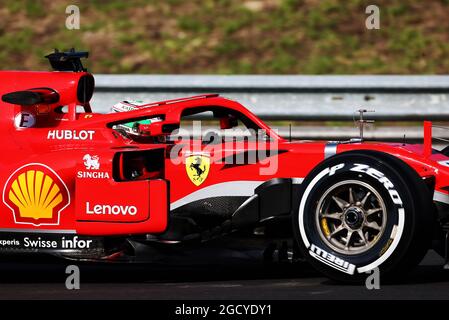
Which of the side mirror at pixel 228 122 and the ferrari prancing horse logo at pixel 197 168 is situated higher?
the side mirror at pixel 228 122

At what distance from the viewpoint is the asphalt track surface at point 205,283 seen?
20.0 feet

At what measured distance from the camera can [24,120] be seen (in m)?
7.34

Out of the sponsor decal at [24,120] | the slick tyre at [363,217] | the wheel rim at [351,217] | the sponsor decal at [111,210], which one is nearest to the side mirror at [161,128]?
the sponsor decal at [111,210]

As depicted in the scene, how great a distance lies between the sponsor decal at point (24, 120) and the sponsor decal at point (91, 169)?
640 millimetres

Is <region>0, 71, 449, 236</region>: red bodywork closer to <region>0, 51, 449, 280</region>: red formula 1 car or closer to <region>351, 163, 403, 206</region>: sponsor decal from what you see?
<region>0, 51, 449, 280</region>: red formula 1 car

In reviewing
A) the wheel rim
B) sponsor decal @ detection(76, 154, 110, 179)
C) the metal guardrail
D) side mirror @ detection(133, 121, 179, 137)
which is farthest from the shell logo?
the metal guardrail

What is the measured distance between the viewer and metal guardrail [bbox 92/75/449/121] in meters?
10.2

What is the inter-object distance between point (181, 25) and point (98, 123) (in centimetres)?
708

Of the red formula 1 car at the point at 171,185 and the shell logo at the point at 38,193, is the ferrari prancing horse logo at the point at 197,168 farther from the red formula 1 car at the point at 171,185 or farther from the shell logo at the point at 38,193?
the shell logo at the point at 38,193

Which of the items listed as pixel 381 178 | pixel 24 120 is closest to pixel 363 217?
pixel 381 178

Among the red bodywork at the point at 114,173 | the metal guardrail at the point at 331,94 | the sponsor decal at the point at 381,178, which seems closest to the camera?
the sponsor decal at the point at 381,178

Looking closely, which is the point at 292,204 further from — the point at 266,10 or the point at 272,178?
the point at 266,10

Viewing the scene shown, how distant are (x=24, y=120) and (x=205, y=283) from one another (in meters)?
1.73
